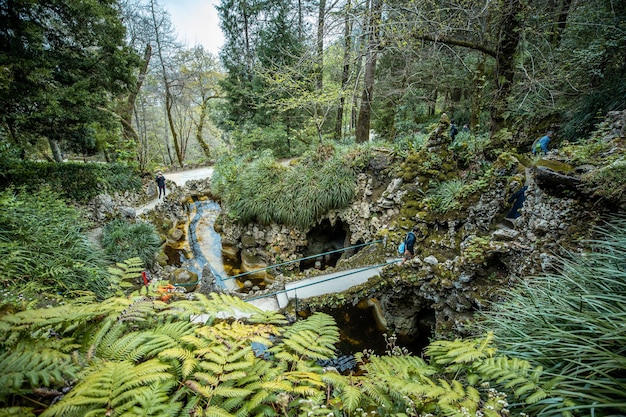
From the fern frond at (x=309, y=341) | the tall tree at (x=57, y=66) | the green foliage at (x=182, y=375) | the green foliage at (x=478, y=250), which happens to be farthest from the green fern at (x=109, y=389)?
the tall tree at (x=57, y=66)

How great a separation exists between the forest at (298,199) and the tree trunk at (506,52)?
0.04 metres

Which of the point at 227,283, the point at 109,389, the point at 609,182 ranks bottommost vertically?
the point at 227,283

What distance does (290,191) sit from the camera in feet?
31.2

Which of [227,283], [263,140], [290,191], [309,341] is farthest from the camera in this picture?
[263,140]

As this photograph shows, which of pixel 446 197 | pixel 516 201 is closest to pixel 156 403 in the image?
pixel 516 201

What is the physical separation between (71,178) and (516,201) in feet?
45.5

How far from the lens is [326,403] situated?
1437 millimetres

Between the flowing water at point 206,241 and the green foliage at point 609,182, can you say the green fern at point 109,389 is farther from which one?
the flowing water at point 206,241

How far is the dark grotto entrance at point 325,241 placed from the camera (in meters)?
9.42

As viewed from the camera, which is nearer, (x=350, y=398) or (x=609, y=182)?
(x=350, y=398)

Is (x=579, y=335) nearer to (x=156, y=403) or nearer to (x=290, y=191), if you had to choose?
(x=156, y=403)

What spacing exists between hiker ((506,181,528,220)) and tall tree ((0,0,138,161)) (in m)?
11.9

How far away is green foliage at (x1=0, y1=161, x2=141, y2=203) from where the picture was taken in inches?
301

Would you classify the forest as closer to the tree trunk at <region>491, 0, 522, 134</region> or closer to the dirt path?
the tree trunk at <region>491, 0, 522, 134</region>
